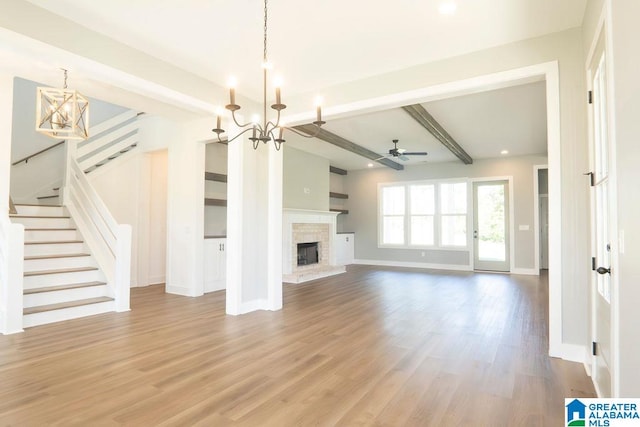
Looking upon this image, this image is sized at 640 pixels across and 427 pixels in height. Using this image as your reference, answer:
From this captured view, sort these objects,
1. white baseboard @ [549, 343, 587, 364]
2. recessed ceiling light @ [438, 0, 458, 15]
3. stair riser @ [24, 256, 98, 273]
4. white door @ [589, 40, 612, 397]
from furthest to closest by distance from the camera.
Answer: stair riser @ [24, 256, 98, 273] → white baseboard @ [549, 343, 587, 364] → recessed ceiling light @ [438, 0, 458, 15] → white door @ [589, 40, 612, 397]

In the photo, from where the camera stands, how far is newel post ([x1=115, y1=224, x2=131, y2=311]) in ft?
15.1

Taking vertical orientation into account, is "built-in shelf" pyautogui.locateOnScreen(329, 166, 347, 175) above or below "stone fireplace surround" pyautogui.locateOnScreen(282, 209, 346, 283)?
above

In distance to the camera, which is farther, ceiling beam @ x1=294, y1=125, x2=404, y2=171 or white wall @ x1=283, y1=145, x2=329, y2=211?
white wall @ x1=283, y1=145, x2=329, y2=211

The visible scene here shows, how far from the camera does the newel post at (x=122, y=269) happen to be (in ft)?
15.1

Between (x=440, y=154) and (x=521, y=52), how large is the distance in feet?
17.3

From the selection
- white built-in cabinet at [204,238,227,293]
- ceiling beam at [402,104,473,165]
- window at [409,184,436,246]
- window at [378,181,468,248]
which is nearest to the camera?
ceiling beam at [402,104,473,165]

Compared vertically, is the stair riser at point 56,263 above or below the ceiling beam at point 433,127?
below

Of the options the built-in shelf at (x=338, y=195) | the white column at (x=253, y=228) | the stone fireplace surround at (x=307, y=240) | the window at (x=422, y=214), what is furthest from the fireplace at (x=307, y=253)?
the white column at (x=253, y=228)

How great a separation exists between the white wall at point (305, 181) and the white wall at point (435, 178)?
1.77 meters

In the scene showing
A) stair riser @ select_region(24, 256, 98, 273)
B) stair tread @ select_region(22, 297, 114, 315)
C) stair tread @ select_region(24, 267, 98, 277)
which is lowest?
stair tread @ select_region(22, 297, 114, 315)

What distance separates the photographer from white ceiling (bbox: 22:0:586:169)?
2.86 m

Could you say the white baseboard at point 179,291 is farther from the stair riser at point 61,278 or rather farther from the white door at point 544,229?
the white door at point 544,229

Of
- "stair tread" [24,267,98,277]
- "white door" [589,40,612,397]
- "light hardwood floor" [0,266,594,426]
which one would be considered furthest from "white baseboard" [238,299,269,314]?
"white door" [589,40,612,397]

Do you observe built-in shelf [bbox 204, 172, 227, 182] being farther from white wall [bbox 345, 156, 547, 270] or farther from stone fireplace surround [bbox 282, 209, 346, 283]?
white wall [bbox 345, 156, 547, 270]
